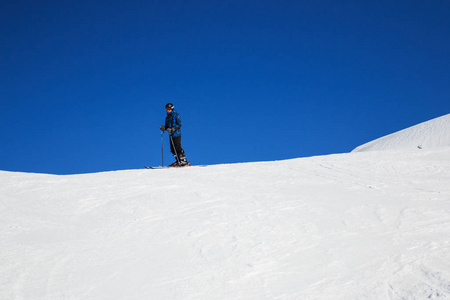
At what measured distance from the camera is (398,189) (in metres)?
7.59

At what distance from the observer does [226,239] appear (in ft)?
16.1

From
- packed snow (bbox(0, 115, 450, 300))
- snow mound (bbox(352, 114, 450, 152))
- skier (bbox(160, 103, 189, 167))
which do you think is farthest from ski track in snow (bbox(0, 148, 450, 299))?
snow mound (bbox(352, 114, 450, 152))

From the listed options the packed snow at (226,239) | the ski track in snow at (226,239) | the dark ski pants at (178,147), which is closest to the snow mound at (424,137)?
the dark ski pants at (178,147)

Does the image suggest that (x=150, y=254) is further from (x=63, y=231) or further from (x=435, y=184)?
(x=435, y=184)

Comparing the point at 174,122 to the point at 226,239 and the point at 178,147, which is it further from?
the point at 226,239

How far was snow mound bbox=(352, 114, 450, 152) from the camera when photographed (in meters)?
26.6

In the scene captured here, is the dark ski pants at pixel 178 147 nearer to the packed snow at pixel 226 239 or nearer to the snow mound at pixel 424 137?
the packed snow at pixel 226 239

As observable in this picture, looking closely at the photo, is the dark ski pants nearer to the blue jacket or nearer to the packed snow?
the blue jacket

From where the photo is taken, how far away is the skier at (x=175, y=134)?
13.0 m

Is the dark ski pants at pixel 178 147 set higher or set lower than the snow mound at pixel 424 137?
lower

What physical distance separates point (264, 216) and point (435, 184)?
4.58 metres

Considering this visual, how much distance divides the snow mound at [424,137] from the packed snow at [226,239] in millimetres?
20672

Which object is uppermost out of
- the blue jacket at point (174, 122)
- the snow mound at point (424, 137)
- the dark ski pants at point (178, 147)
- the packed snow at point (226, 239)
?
the snow mound at point (424, 137)

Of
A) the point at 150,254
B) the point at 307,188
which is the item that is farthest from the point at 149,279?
the point at 307,188
